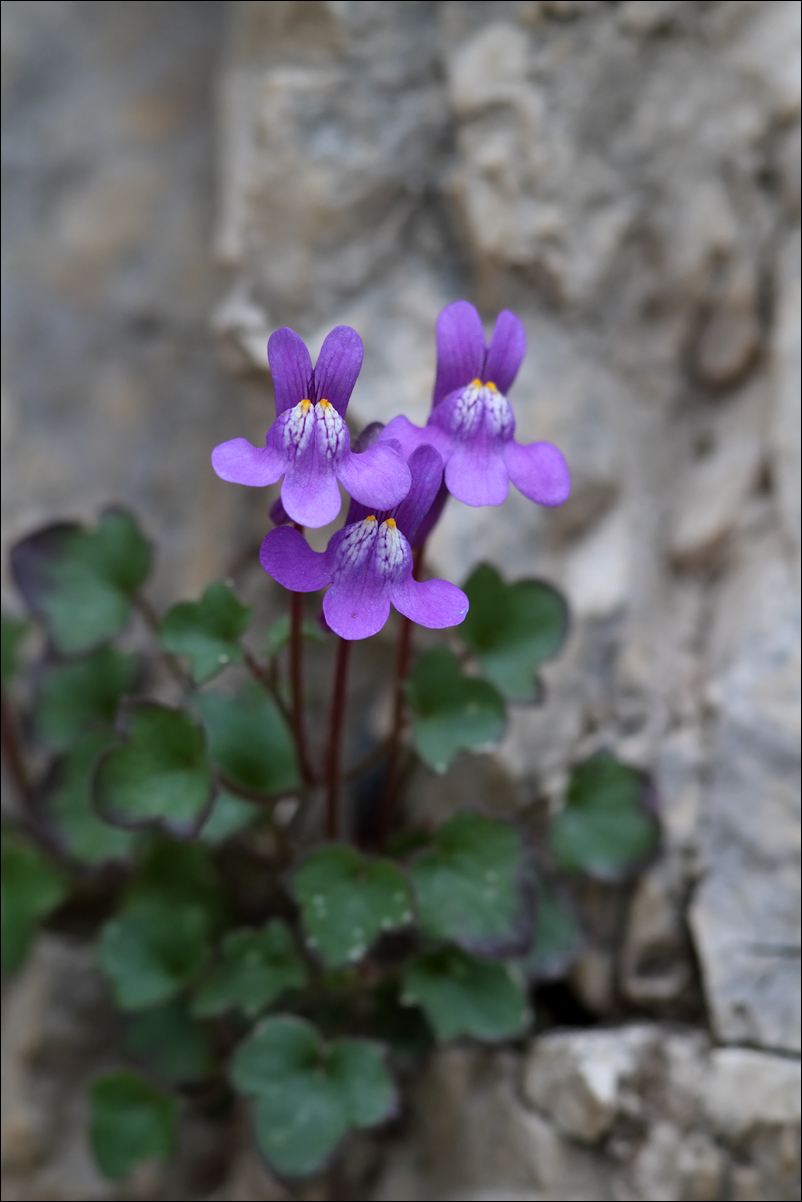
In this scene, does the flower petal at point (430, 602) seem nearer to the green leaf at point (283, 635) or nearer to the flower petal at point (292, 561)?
the flower petal at point (292, 561)

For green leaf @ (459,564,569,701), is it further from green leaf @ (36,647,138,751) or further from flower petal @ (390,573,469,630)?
green leaf @ (36,647,138,751)

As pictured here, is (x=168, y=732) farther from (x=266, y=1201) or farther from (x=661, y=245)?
(x=661, y=245)

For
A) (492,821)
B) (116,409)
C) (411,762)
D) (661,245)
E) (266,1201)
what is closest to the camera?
(492,821)

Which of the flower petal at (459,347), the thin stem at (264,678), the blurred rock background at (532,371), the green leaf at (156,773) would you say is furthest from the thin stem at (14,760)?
the flower petal at (459,347)

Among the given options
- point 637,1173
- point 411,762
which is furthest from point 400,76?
point 637,1173

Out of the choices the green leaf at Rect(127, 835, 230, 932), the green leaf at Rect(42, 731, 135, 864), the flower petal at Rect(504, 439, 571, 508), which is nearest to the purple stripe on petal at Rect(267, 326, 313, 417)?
the flower petal at Rect(504, 439, 571, 508)
